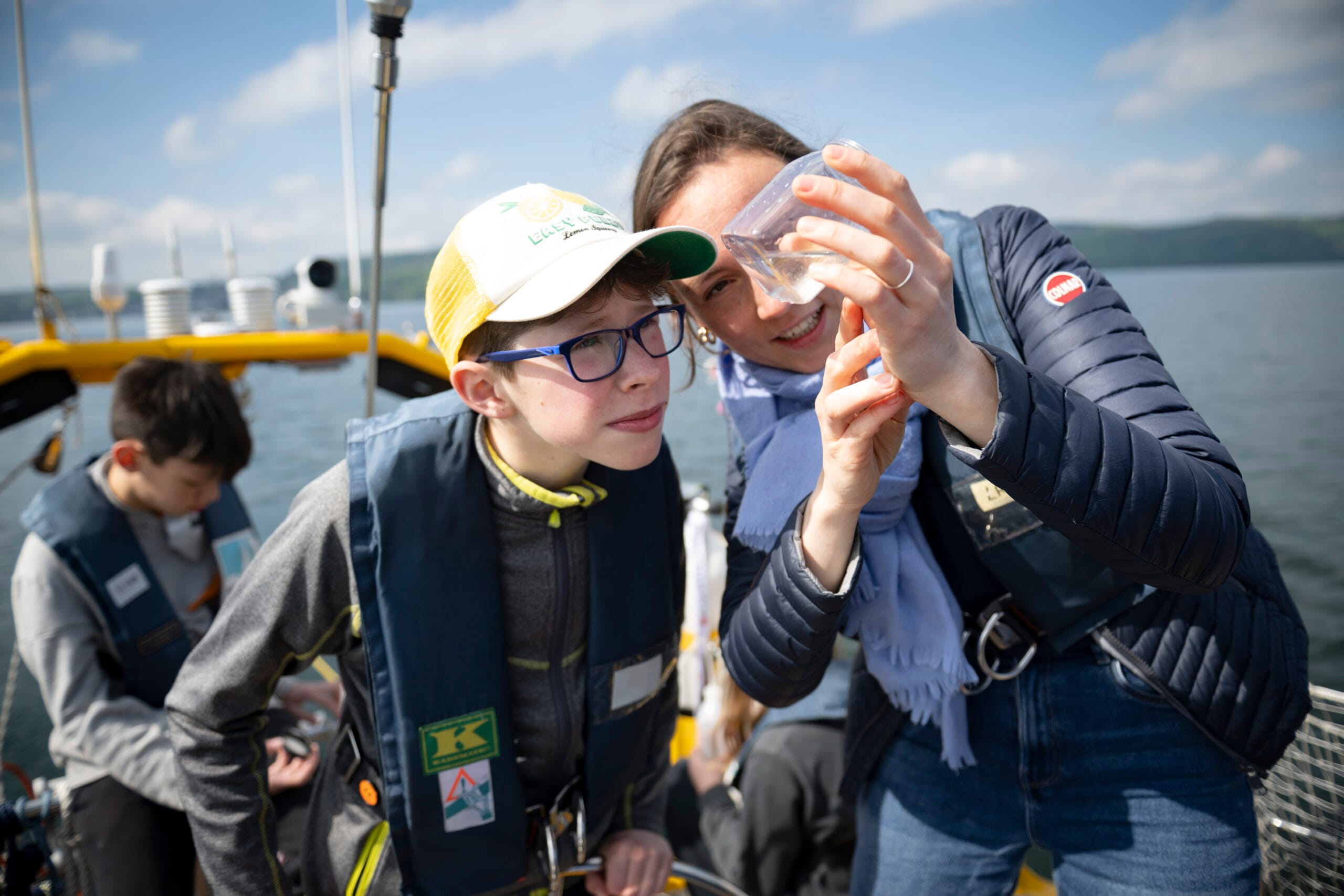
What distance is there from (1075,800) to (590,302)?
1.26 metres

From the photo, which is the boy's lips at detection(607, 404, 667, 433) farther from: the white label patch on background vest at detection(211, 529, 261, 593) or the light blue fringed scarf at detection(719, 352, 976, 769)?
the white label patch on background vest at detection(211, 529, 261, 593)

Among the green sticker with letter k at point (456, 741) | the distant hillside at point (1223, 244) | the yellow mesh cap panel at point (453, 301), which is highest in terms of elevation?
the distant hillside at point (1223, 244)

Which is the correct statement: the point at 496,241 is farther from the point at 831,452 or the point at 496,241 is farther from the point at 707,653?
the point at 707,653

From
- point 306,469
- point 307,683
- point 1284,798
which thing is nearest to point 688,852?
point 307,683

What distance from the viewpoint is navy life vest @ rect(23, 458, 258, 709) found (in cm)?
242

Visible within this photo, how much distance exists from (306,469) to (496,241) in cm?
1348

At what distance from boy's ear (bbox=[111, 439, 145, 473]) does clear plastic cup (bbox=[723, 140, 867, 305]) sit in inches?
92.6

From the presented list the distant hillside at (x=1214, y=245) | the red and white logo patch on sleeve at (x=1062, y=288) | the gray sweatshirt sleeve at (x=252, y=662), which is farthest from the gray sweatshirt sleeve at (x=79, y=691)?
the distant hillside at (x=1214, y=245)

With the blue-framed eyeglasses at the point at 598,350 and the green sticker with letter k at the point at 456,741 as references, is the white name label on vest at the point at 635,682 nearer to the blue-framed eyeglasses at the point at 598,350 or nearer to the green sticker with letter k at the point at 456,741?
the green sticker with letter k at the point at 456,741

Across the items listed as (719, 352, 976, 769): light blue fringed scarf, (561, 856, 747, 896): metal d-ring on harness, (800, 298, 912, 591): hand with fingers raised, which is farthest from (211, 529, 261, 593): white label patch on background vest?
(800, 298, 912, 591): hand with fingers raised

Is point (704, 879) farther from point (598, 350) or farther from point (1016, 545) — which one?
point (598, 350)

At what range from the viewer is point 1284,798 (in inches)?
99.7

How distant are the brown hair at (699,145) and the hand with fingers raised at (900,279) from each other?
26.3 inches

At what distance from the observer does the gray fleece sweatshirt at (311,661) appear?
1.47m
